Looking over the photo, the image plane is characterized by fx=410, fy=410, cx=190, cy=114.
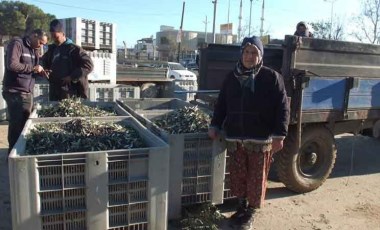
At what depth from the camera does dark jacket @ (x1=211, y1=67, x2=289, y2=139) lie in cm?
391

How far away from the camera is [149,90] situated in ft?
43.4

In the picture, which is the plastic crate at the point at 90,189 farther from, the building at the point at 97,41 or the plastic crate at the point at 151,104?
the building at the point at 97,41

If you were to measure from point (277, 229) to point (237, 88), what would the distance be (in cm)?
161

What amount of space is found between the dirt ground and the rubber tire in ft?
20.9

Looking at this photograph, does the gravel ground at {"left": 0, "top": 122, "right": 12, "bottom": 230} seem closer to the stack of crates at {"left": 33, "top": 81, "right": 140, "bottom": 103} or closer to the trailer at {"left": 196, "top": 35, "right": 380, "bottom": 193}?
the stack of crates at {"left": 33, "top": 81, "right": 140, "bottom": 103}

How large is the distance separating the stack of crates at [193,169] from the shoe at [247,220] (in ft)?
1.01

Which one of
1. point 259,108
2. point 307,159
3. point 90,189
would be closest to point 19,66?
point 90,189

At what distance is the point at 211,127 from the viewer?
4.19 m

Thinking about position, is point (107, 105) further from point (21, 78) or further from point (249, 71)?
point (249, 71)

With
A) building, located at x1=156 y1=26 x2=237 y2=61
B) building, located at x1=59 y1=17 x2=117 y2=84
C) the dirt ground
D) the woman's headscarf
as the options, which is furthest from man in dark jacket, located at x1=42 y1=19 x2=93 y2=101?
building, located at x1=156 y1=26 x2=237 y2=61

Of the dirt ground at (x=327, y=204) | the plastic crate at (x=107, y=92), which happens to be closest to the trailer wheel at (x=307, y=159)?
the dirt ground at (x=327, y=204)

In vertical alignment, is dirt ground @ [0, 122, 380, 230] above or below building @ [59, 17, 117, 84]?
below

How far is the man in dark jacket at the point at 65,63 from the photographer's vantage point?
556cm

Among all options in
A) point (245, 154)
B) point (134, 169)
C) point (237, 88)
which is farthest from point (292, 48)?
point (134, 169)
